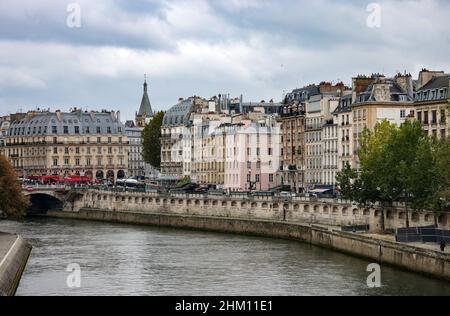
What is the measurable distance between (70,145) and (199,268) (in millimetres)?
102829

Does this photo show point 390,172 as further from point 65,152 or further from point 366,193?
point 65,152

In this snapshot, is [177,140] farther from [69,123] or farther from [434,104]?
[434,104]

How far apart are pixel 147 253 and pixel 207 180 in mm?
56424

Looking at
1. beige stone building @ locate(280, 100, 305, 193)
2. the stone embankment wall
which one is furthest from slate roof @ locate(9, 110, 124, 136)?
beige stone building @ locate(280, 100, 305, 193)

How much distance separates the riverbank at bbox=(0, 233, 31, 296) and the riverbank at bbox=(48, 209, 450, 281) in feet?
57.9

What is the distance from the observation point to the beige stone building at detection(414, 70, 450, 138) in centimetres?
8831

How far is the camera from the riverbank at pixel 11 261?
184 feet

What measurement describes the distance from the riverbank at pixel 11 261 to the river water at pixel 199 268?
534 millimetres

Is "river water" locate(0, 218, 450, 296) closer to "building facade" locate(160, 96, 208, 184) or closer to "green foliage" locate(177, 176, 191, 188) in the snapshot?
"green foliage" locate(177, 176, 191, 188)

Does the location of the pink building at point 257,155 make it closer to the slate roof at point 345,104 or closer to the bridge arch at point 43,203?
the slate roof at point 345,104

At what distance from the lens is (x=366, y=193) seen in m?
78.6

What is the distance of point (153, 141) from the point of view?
6171 inches
